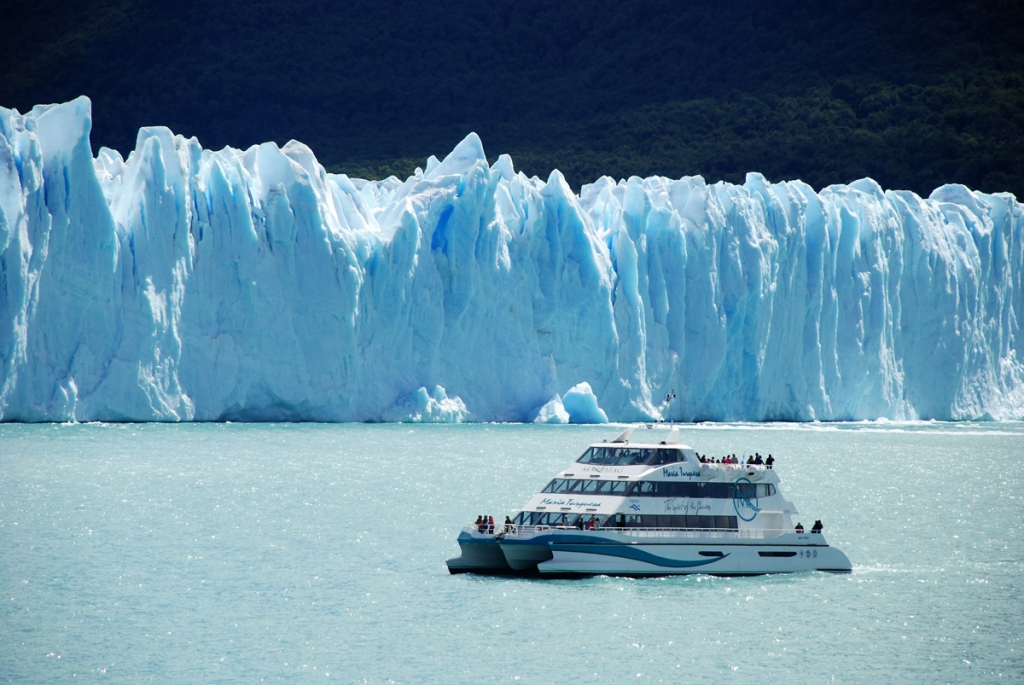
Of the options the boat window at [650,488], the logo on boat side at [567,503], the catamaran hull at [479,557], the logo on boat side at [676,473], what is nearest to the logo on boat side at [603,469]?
the boat window at [650,488]

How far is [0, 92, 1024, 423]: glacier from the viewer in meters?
35.2

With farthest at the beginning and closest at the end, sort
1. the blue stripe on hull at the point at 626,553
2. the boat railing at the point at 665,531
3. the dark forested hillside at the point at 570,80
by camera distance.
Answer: the dark forested hillside at the point at 570,80, the boat railing at the point at 665,531, the blue stripe on hull at the point at 626,553

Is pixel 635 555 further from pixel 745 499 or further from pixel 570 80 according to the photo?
pixel 570 80

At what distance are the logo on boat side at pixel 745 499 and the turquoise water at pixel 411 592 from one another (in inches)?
39.9

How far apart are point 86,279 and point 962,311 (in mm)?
30850

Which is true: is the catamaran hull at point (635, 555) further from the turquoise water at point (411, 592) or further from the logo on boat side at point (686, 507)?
the logo on boat side at point (686, 507)

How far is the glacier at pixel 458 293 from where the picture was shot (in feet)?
116

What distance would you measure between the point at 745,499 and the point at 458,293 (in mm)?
20628

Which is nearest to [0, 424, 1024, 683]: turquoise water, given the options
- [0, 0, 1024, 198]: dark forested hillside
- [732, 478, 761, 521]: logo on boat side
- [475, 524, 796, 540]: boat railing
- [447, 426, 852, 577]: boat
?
[447, 426, 852, 577]: boat

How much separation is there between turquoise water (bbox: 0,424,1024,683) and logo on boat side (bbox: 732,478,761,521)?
1014 millimetres

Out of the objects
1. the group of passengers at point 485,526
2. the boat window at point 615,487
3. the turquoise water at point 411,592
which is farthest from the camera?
the boat window at point 615,487

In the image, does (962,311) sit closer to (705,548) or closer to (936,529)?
Answer: (936,529)

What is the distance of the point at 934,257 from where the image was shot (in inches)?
1945

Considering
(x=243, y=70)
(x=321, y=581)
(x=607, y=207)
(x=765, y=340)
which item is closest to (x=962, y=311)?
(x=765, y=340)
